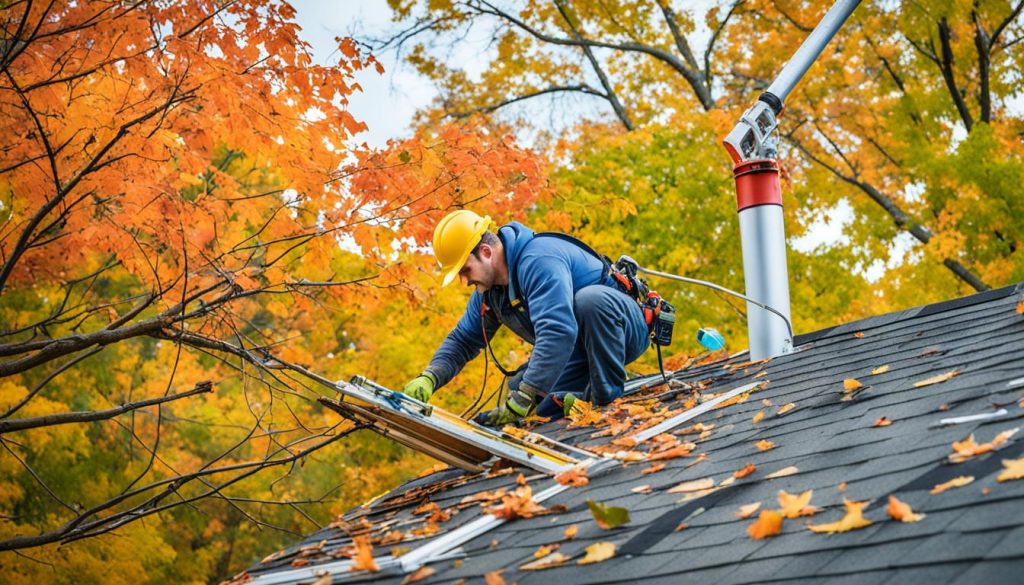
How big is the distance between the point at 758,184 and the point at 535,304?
1.86m

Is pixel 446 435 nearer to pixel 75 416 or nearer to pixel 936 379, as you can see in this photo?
pixel 936 379

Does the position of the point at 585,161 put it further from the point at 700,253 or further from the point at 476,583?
the point at 476,583

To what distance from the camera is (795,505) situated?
7.35 ft

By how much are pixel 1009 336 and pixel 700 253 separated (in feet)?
35.0

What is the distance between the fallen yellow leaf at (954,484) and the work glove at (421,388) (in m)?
2.91

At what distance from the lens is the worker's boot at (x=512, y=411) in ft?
14.6

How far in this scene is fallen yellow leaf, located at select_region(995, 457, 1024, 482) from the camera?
1882 millimetres

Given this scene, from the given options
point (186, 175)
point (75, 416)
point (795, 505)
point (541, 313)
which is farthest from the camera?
point (186, 175)

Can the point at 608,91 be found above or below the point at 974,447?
above

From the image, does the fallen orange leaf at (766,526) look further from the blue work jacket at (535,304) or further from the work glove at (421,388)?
the work glove at (421,388)

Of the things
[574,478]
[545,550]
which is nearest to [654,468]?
[574,478]

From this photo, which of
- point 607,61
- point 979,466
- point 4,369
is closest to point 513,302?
point 4,369

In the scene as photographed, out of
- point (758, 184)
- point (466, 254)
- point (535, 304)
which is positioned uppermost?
point (758, 184)

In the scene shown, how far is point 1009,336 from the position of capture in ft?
11.7
